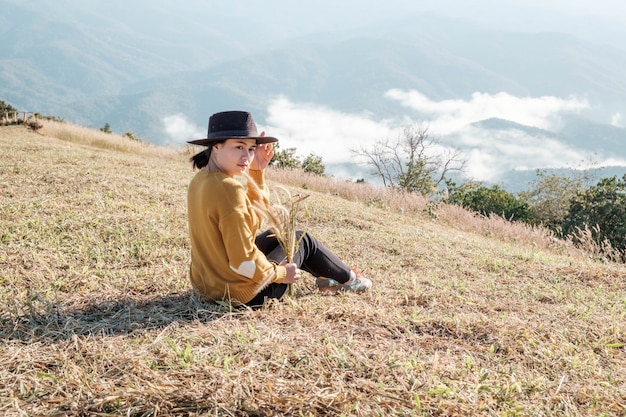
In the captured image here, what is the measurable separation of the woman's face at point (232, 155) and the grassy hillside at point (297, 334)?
3.17 feet

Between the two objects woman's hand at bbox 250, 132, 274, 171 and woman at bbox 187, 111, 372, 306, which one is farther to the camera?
woman's hand at bbox 250, 132, 274, 171

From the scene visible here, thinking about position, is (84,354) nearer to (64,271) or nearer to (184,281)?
(184,281)

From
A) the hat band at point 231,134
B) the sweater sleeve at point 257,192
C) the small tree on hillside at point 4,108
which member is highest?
the small tree on hillside at point 4,108

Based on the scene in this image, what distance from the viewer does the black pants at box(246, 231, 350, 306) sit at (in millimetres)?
3885

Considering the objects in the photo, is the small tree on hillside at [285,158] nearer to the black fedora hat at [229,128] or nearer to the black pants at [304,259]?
the black pants at [304,259]

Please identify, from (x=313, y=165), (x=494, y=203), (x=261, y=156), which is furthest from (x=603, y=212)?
(x=261, y=156)

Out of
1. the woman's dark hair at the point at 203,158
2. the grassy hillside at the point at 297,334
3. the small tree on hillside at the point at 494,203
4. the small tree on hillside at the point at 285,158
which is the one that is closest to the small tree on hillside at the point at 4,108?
the small tree on hillside at the point at 285,158

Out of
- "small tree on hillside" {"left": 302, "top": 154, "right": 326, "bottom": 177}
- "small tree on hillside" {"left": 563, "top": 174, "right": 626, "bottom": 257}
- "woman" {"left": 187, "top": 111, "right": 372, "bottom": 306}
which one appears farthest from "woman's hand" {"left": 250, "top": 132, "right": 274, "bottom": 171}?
"small tree on hillside" {"left": 302, "top": 154, "right": 326, "bottom": 177}

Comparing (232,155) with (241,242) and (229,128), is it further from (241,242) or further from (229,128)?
(241,242)

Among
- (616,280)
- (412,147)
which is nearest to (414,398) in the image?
(616,280)

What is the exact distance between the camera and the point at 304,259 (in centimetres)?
416

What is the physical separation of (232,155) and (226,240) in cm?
56

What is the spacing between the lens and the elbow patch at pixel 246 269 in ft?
11.1

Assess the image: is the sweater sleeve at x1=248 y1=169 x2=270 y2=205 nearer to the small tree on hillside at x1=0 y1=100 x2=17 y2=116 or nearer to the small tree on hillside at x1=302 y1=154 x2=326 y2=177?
the small tree on hillside at x1=302 y1=154 x2=326 y2=177
